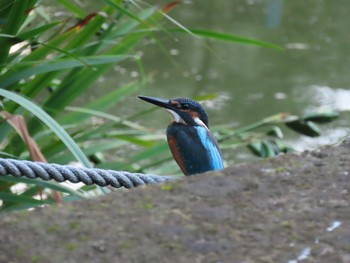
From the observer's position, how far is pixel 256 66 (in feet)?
21.7

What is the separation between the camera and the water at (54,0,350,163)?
225 inches

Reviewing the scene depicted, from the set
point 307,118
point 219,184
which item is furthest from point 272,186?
point 307,118

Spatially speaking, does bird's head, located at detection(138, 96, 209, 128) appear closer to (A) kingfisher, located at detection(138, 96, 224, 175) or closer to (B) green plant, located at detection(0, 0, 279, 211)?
(A) kingfisher, located at detection(138, 96, 224, 175)

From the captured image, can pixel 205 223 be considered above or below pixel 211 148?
above

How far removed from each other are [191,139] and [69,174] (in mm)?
421

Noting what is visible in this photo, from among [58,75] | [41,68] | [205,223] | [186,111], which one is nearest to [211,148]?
[186,111]

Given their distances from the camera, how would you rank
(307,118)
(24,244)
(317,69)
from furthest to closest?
(317,69)
(307,118)
(24,244)

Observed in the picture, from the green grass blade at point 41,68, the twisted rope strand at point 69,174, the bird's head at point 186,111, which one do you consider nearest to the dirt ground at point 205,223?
the twisted rope strand at point 69,174

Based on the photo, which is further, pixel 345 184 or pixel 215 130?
pixel 215 130

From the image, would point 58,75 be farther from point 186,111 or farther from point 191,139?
point 191,139

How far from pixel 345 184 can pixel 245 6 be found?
24.1ft

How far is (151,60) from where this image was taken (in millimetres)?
6652

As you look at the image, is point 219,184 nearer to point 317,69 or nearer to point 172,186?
point 172,186

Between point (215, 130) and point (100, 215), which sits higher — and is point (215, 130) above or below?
below
